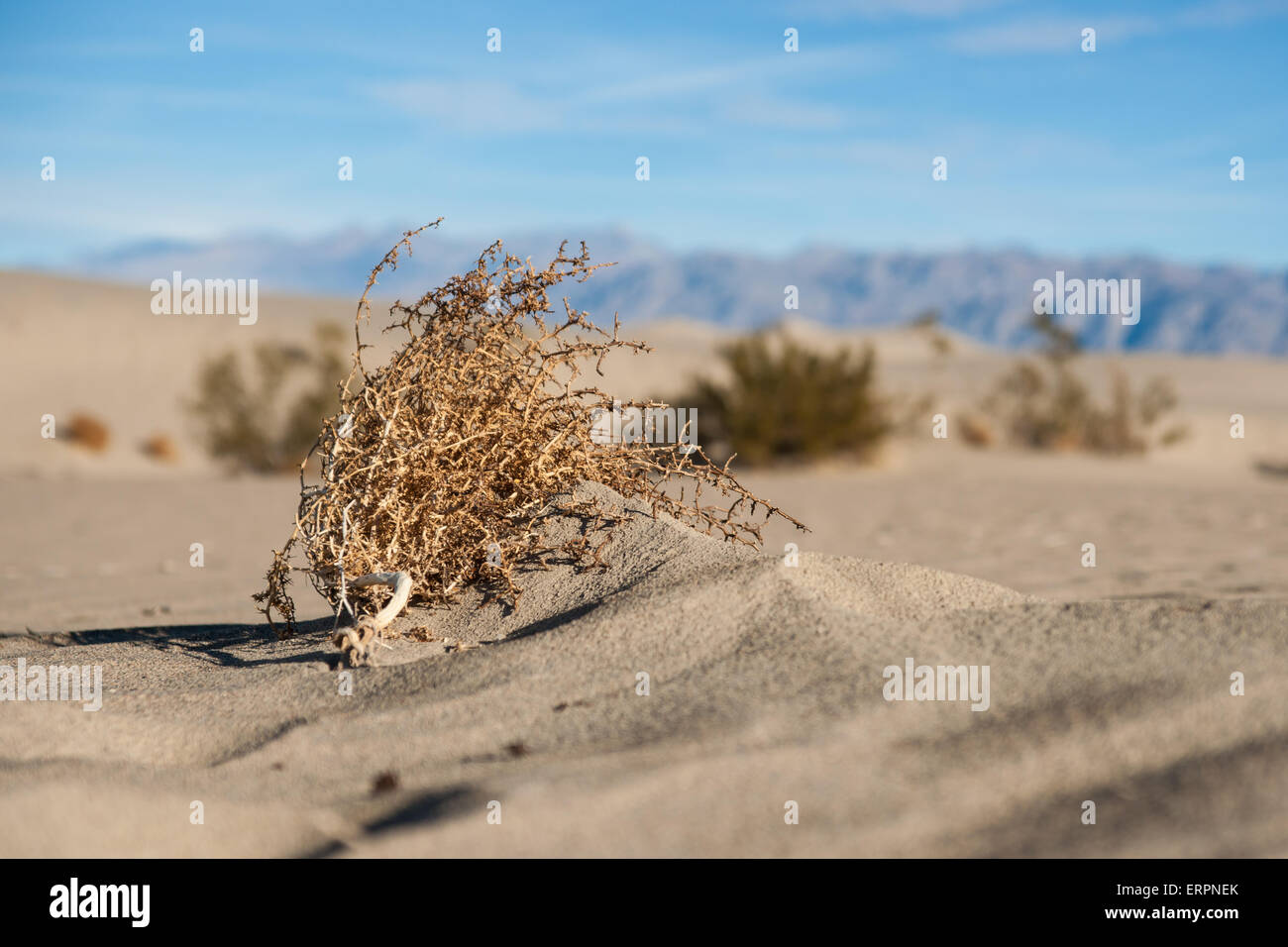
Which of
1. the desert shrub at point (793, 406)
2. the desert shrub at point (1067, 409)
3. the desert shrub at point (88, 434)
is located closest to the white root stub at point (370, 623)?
the desert shrub at point (793, 406)

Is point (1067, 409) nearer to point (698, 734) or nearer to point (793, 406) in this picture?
point (793, 406)

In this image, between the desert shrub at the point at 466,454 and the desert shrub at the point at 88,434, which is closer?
the desert shrub at the point at 466,454

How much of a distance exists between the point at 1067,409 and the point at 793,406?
5.37 meters

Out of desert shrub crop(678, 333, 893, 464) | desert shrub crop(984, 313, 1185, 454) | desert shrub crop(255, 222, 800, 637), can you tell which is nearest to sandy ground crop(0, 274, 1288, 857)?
desert shrub crop(255, 222, 800, 637)

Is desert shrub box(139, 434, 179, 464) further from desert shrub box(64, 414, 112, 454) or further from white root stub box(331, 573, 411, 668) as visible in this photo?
white root stub box(331, 573, 411, 668)

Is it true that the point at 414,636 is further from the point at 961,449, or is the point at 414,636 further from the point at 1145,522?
the point at 961,449

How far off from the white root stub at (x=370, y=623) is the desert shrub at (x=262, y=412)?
13434 mm

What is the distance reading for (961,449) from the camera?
17.2 meters

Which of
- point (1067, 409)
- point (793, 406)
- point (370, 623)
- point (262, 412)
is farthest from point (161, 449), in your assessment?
point (370, 623)

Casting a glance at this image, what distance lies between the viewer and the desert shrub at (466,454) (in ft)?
11.5

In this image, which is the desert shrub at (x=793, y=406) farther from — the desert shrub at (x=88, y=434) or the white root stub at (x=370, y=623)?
the white root stub at (x=370, y=623)
